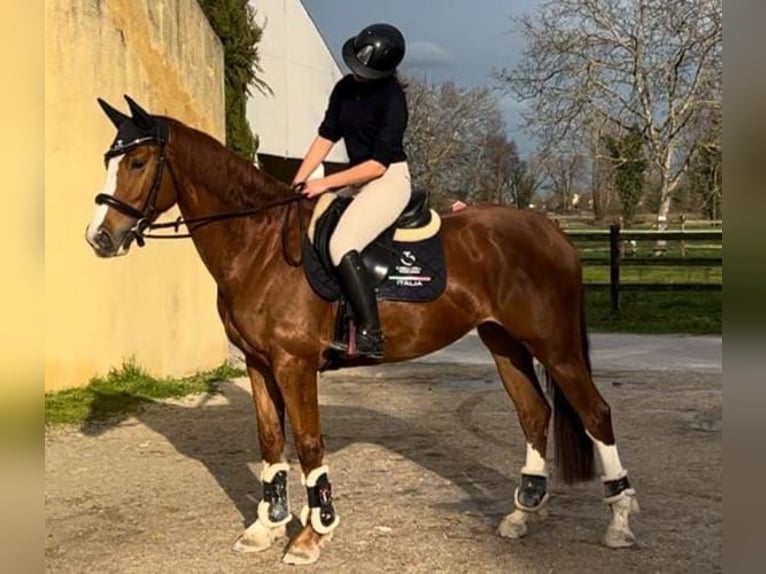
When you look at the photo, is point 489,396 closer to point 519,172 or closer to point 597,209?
point 597,209

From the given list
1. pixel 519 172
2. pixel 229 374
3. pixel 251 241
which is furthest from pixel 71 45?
pixel 519 172

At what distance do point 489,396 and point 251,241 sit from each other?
561cm

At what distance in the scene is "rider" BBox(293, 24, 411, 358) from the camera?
15.6 ft

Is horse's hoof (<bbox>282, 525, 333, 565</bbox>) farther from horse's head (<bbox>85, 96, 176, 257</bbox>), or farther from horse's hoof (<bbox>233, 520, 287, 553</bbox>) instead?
horse's head (<bbox>85, 96, 176, 257</bbox>)

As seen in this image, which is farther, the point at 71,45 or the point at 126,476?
the point at 71,45

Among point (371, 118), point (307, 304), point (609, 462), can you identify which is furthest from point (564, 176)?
point (307, 304)

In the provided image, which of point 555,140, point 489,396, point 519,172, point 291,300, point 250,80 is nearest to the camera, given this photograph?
point 291,300

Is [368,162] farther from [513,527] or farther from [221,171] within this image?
[513,527]

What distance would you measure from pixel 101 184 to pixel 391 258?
545 cm

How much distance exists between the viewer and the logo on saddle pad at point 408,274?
198 inches

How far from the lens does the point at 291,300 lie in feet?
15.8

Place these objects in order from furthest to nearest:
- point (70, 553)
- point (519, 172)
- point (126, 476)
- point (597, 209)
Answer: point (519, 172) < point (597, 209) < point (126, 476) < point (70, 553)

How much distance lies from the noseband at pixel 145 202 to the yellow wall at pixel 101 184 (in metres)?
3.90

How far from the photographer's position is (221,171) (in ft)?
16.2
